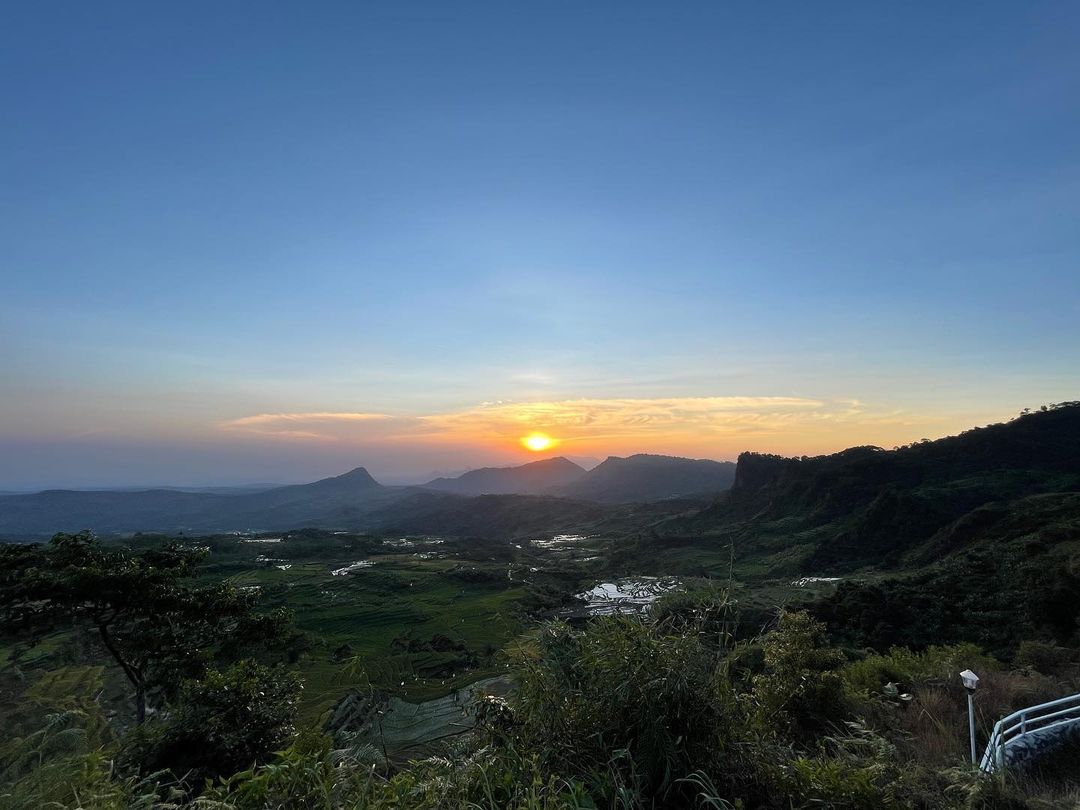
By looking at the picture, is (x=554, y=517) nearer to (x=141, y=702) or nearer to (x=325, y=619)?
(x=325, y=619)

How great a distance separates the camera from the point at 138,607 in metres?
15.1

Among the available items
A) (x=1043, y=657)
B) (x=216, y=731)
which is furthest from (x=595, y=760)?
(x=1043, y=657)

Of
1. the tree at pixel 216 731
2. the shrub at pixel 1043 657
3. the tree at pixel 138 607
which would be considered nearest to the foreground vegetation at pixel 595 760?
the tree at pixel 216 731

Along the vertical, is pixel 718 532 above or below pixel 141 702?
below

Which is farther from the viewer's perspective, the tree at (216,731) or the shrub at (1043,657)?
the shrub at (1043,657)

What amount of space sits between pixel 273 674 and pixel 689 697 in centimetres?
907

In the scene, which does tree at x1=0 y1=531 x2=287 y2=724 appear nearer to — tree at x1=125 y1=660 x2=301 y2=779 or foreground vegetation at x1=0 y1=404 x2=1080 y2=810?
foreground vegetation at x1=0 y1=404 x2=1080 y2=810

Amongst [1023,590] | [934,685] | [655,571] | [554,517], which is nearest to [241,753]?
[934,685]

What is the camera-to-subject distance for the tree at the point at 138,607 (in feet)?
45.6

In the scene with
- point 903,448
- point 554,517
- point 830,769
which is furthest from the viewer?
point 554,517

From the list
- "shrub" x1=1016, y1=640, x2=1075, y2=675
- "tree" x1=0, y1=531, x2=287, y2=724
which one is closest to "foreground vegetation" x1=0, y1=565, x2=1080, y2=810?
"tree" x1=0, y1=531, x2=287, y2=724

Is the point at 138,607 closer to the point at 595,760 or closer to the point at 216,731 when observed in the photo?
the point at 216,731

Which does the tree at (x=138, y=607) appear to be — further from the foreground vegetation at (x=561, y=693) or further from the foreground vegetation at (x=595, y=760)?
the foreground vegetation at (x=595, y=760)

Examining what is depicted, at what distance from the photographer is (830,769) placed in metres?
4.47
